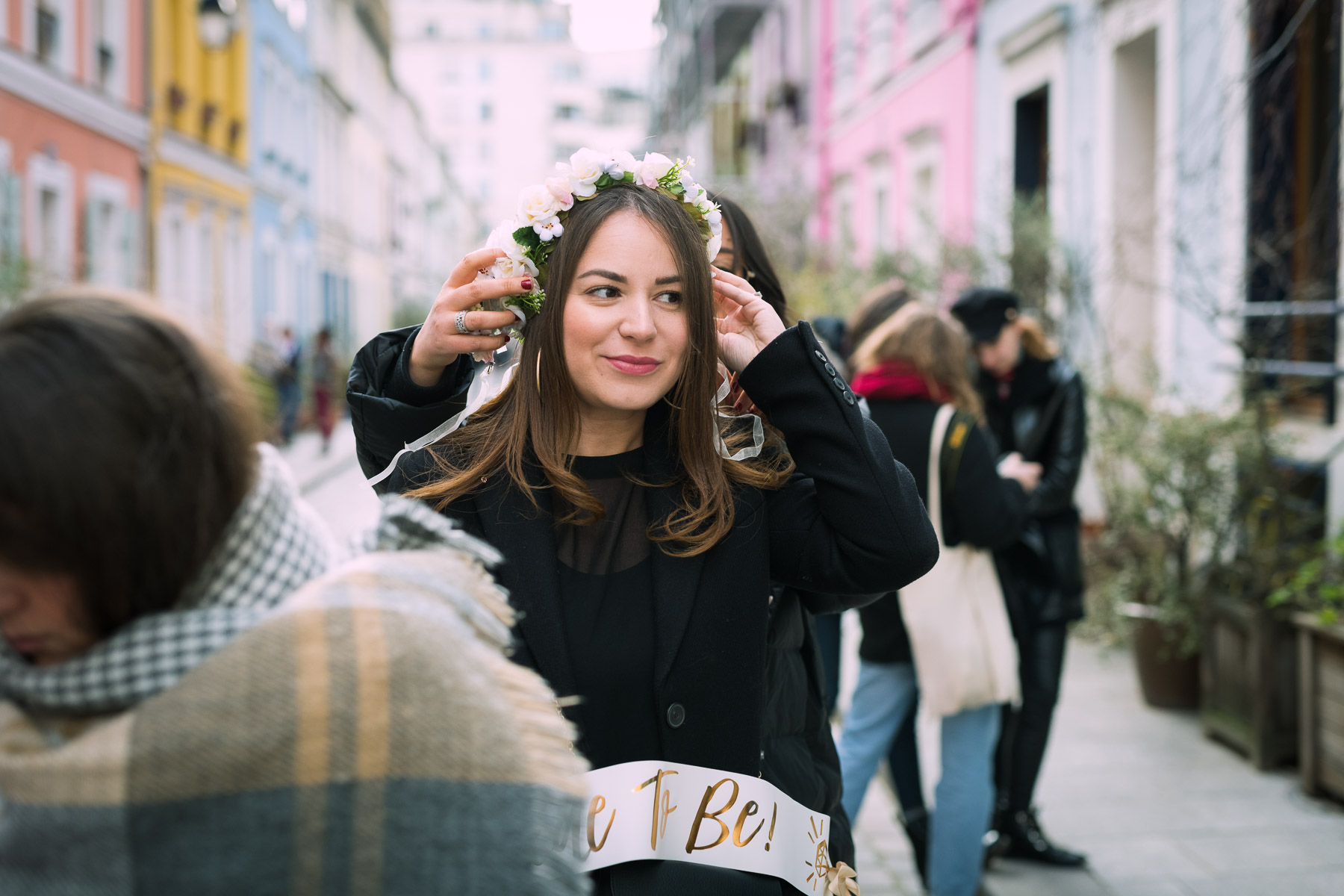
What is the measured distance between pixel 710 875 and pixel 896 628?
205 cm

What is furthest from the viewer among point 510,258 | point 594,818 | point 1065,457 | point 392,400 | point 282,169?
point 282,169

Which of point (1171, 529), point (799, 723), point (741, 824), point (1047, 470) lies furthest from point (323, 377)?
point (741, 824)

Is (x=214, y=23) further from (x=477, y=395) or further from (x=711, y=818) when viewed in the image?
(x=711, y=818)

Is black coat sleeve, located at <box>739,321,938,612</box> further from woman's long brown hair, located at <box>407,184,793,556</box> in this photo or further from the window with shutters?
the window with shutters

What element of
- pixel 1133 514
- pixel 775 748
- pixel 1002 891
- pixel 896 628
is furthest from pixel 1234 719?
pixel 775 748

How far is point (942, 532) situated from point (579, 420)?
1742mm

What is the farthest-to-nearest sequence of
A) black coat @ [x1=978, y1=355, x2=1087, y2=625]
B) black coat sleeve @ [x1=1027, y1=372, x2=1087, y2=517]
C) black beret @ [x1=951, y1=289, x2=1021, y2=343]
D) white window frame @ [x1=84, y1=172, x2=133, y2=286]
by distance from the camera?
white window frame @ [x1=84, y1=172, x2=133, y2=286]
black beret @ [x1=951, y1=289, x2=1021, y2=343]
black coat sleeve @ [x1=1027, y1=372, x2=1087, y2=517]
black coat @ [x1=978, y1=355, x2=1087, y2=625]

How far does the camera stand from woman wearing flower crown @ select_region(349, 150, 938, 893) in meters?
1.93

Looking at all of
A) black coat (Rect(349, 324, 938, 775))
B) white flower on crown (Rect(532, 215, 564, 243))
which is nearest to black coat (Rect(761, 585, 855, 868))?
black coat (Rect(349, 324, 938, 775))

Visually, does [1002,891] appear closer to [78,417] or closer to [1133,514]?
[1133,514]

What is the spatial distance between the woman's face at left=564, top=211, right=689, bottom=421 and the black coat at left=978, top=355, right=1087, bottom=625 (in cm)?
223

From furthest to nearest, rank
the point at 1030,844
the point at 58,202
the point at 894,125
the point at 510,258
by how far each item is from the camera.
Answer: the point at 894,125, the point at 58,202, the point at 1030,844, the point at 510,258

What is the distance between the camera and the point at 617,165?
2176mm

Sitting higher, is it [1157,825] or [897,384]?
[897,384]
